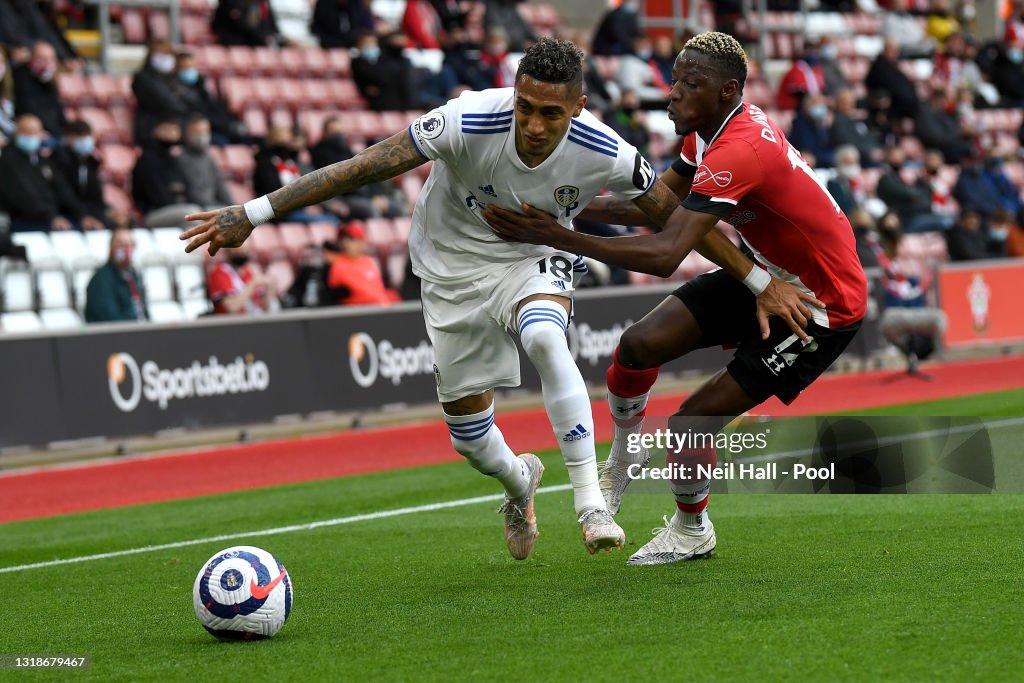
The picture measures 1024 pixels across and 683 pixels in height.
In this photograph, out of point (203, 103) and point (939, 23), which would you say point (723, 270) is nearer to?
point (203, 103)

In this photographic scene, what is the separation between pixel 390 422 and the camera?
15.3 meters

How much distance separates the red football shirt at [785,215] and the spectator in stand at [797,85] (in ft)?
57.8

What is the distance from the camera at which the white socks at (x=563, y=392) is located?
6090 mm

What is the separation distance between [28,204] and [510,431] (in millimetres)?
5063

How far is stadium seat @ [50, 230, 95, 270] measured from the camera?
1403cm

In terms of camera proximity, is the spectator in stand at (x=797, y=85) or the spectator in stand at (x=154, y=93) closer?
the spectator in stand at (x=154, y=93)

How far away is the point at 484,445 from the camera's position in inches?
267

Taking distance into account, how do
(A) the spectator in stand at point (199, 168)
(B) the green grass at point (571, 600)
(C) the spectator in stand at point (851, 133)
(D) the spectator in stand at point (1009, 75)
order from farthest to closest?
(D) the spectator in stand at point (1009, 75), (C) the spectator in stand at point (851, 133), (A) the spectator in stand at point (199, 168), (B) the green grass at point (571, 600)

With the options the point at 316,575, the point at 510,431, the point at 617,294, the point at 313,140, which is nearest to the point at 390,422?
the point at 510,431

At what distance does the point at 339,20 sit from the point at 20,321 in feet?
24.3

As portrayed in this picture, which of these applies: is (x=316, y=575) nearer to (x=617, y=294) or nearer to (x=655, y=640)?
(x=655, y=640)

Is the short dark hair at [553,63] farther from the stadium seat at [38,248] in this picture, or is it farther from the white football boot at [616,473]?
the stadium seat at [38,248]

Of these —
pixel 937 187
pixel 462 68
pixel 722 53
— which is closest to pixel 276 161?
pixel 462 68

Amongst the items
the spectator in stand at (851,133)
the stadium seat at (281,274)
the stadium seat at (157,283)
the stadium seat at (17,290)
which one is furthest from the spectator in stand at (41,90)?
the spectator in stand at (851,133)
